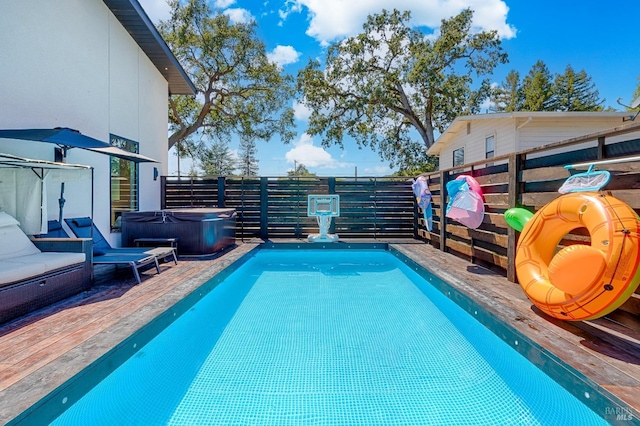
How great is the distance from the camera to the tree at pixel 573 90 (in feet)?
91.1

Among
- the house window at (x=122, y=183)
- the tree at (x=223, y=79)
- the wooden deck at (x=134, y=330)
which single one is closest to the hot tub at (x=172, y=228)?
the house window at (x=122, y=183)

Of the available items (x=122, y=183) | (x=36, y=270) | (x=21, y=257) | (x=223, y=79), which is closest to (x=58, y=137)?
(x=21, y=257)

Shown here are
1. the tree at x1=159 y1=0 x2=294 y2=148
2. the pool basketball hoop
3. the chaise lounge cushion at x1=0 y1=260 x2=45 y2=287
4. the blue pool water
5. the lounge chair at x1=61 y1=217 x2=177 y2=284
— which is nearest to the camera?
the blue pool water

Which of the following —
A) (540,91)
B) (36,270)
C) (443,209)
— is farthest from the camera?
(540,91)

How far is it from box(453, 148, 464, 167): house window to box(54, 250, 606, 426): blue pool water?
8013 millimetres

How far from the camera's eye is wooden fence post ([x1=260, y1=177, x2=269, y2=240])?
8859 millimetres

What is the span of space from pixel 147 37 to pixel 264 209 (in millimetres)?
4312

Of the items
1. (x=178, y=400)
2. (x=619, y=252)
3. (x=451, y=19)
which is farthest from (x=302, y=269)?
(x=451, y=19)

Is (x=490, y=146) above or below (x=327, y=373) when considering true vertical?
above

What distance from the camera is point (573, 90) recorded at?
27969 mm

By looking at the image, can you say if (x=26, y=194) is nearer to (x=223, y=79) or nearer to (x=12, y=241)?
(x=12, y=241)

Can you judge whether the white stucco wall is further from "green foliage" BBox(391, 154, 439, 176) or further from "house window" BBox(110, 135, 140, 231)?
"green foliage" BBox(391, 154, 439, 176)

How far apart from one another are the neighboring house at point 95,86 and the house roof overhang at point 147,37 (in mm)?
19

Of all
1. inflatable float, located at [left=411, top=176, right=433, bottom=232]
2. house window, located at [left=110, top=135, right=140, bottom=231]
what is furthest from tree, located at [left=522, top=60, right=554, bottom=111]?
house window, located at [left=110, top=135, right=140, bottom=231]
